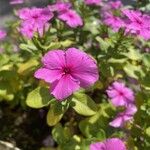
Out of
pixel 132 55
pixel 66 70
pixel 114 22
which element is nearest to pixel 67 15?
pixel 114 22

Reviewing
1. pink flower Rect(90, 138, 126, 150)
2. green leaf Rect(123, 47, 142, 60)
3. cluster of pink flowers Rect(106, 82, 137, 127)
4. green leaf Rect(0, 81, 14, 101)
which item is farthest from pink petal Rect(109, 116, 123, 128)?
green leaf Rect(0, 81, 14, 101)

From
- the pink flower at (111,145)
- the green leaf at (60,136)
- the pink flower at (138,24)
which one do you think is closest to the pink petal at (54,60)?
the pink flower at (111,145)

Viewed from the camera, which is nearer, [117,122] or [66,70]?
[66,70]

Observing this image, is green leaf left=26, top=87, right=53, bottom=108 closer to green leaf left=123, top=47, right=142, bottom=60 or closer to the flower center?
the flower center

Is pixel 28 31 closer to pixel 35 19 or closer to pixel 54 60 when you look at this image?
pixel 35 19

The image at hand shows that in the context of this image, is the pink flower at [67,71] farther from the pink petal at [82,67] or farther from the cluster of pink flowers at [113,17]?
the cluster of pink flowers at [113,17]

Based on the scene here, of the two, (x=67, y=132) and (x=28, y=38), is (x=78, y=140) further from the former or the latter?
(x=28, y=38)
